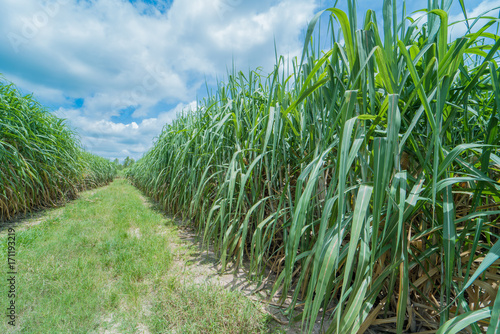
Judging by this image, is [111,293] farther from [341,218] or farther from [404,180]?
[404,180]

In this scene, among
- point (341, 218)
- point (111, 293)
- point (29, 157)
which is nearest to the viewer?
point (341, 218)

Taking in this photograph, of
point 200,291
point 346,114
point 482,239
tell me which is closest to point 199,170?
point 200,291

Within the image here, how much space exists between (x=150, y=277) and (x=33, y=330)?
544mm

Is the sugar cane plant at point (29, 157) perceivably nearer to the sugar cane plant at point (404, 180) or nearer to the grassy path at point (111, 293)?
the grassy path at point (111, 293)

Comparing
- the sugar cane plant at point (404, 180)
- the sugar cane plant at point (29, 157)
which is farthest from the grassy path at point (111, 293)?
the sugar cane plant at point (29, 157)

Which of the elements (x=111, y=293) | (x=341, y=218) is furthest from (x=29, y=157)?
(x=341, y=218)

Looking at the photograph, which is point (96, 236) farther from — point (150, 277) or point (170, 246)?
point (150, 277)

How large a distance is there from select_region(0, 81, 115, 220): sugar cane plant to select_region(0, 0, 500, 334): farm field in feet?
0.50

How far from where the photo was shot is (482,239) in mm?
958

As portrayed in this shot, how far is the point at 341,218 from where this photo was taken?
0.52 m

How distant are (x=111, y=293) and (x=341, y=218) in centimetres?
133

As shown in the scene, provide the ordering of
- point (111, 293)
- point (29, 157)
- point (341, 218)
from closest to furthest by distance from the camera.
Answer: point (341, 218) → point (111, 293) → point (29, 157)

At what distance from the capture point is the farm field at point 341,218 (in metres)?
0.58

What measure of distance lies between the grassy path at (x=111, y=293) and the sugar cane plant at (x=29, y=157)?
0.96 m
